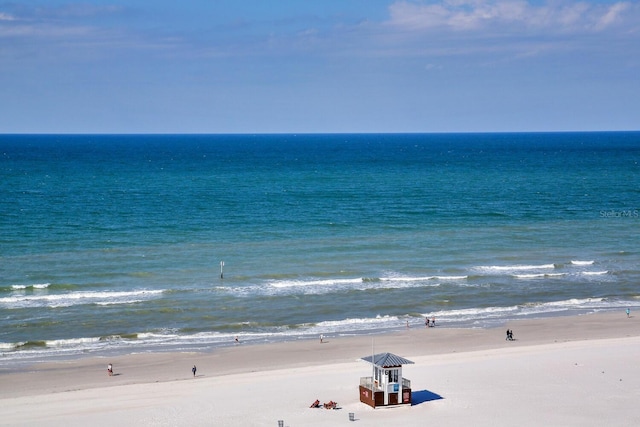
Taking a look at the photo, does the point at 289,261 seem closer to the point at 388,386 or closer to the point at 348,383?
the point at 348,383

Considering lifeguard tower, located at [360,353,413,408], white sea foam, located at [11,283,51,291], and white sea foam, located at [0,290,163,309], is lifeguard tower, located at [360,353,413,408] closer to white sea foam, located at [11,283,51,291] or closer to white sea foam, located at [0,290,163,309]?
white sea foam, located at [0,290,163,309]

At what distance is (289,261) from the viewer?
62688mm

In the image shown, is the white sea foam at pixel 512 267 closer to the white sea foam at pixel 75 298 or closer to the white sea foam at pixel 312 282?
the white sea foam at pixel 312 282

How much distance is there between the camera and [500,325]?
48875mm

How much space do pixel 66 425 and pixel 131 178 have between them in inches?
3810

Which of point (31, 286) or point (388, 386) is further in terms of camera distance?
point (31, 286)

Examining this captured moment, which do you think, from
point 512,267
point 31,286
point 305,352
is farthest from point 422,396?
point 31,286

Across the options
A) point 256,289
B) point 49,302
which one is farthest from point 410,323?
point 49,302

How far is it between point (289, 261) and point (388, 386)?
97.4 ft

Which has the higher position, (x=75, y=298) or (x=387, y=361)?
(x=75, y=298)

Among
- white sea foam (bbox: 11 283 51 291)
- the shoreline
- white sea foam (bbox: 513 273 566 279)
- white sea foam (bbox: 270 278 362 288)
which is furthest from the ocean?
the shoreline

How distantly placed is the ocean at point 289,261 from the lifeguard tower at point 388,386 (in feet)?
41.9

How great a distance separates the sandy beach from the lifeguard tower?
435 millimetres

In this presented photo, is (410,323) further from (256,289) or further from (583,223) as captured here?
(583,223)
